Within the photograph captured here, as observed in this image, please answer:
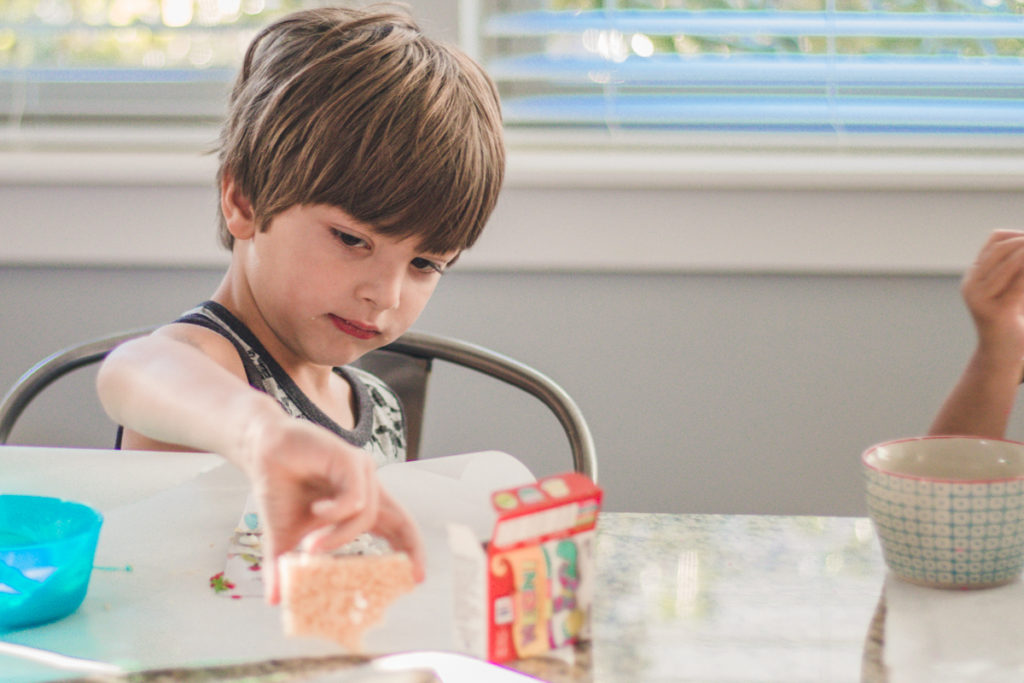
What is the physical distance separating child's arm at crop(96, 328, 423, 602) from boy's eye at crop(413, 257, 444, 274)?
29cm

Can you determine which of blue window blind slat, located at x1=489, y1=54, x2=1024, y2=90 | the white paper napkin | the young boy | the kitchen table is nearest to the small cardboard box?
the kitchen table

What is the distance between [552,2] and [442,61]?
64cm

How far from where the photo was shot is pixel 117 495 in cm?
74

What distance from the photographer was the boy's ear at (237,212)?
0.93m

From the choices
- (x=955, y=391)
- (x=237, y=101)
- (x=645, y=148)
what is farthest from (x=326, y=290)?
(x=645, y=148)

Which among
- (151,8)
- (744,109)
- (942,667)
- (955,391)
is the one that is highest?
(151,8)

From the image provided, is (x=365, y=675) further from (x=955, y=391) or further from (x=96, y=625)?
(x=955, y=391)

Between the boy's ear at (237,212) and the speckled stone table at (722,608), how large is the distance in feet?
1.39

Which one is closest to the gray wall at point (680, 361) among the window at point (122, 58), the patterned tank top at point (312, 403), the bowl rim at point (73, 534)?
the window at point (122, 58)

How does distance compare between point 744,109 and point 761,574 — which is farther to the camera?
point 744,109

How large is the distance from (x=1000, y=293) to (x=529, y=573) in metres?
0.54

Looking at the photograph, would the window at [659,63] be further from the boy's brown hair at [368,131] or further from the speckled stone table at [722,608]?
the speckled stone table at [722,608]

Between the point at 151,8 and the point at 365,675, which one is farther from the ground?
the point at 151,8

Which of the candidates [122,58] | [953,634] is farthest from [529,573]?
[122,58]
